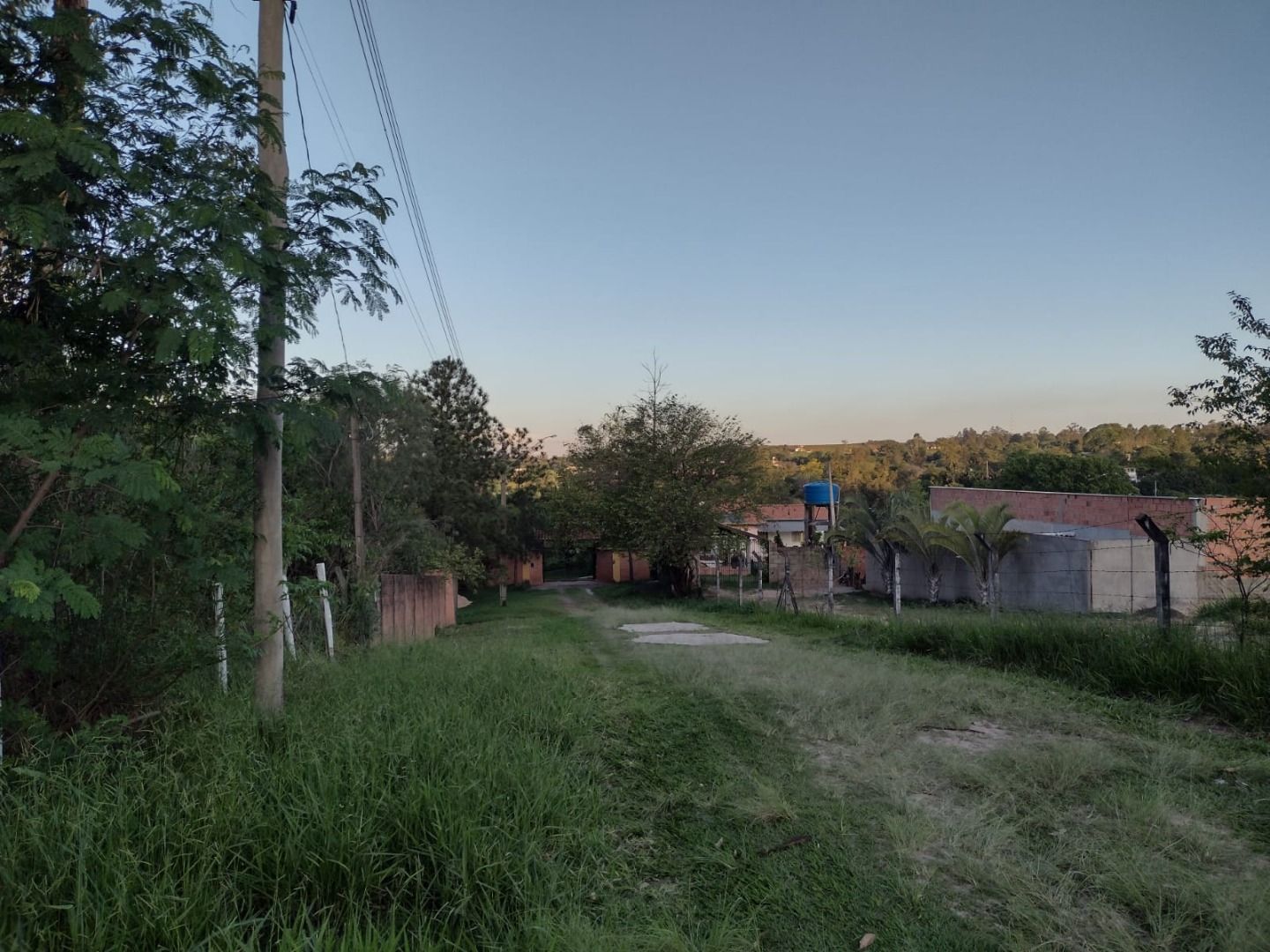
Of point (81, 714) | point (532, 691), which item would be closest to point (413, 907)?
point (81, 714)

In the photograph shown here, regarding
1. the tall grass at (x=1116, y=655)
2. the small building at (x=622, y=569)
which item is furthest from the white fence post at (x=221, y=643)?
the small building at (x=622, y=569)

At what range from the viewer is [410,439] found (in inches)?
844

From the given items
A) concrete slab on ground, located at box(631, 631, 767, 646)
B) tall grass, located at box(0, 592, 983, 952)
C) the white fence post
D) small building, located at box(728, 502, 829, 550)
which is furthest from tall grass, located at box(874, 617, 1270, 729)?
small building, located at box(728, 502, 829, 550)

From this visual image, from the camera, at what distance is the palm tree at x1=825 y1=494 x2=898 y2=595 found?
26.5m

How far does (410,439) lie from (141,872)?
63.5ft

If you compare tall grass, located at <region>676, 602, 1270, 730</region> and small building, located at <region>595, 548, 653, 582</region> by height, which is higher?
tall grass, located at <region>676, 602, 1270, 730</region>

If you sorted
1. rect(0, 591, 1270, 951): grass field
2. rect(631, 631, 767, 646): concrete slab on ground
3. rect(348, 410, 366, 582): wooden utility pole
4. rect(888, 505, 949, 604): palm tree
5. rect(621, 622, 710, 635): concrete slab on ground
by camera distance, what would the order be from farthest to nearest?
rect(888, 505, 949, 604): palm tree < rect(621, 622, 710, 635): concrete slab on ground < rect(348, 410, 366, 582): wooden utility pole < rect(631, 631, 767, 646): concrete slab on ground < rect(0, 591, 1270, 951): grass field

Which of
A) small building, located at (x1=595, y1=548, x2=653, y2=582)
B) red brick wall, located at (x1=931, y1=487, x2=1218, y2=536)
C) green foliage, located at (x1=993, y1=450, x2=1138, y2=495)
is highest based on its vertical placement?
green foliage, located at (x1=993, y1=450, x2=1138, y2=495)

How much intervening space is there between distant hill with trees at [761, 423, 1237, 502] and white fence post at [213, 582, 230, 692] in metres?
8.49

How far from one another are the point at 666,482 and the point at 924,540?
8386mm

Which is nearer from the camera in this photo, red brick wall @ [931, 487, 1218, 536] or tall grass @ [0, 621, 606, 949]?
tall grass @ [0, 621, 606, 949]

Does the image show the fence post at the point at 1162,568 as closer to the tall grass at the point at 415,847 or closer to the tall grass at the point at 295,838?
the tall grass at the point at 415,847

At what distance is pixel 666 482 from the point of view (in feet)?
82.8

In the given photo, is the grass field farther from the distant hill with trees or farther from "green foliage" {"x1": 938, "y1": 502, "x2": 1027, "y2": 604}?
"green foliage" {"x1": 938, "y1": 502, "x2": 1027, "y2": 604}
